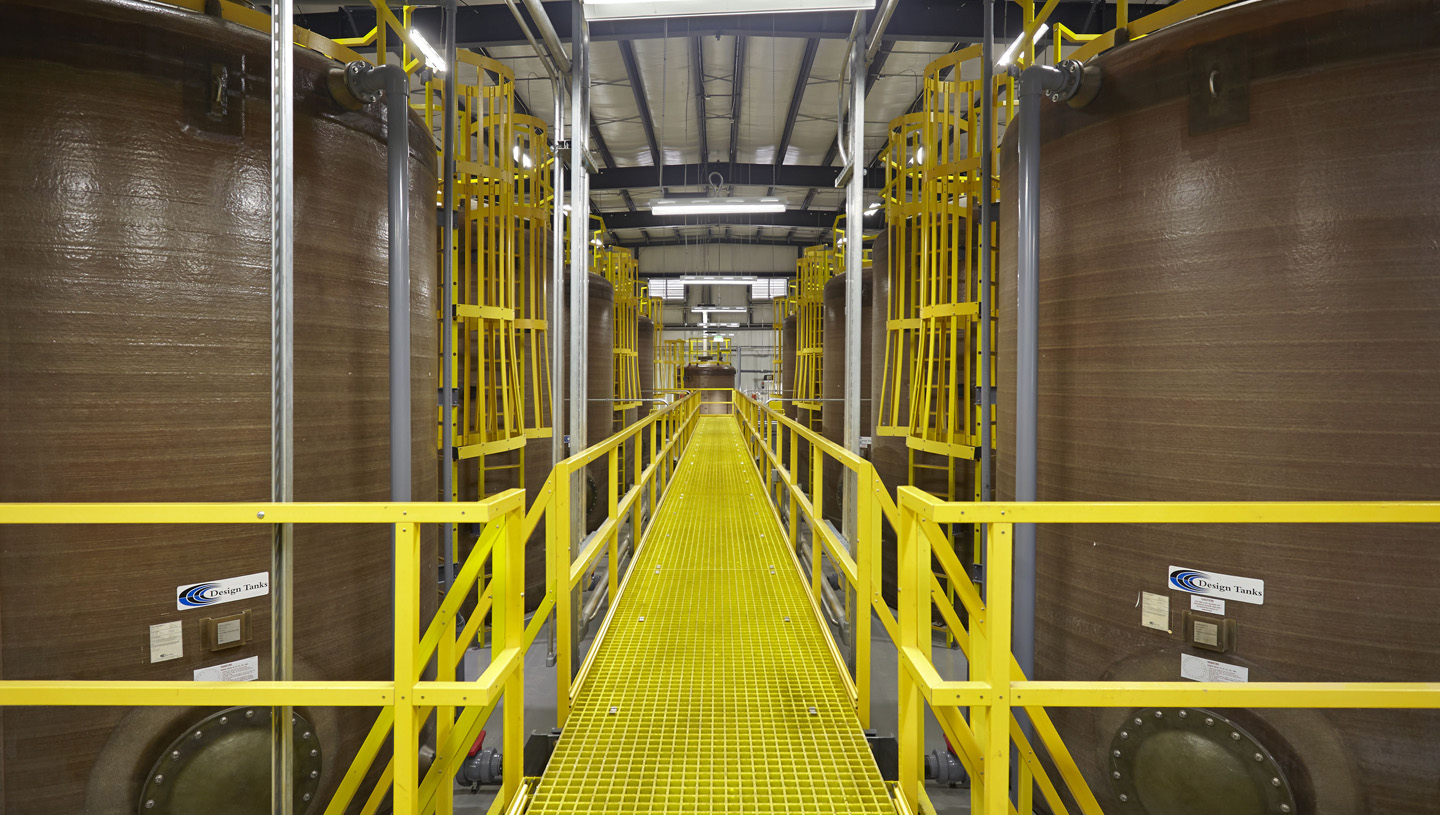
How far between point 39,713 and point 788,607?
4.58 meters

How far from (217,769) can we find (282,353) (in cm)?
222

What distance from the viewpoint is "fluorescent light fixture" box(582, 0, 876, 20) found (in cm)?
432

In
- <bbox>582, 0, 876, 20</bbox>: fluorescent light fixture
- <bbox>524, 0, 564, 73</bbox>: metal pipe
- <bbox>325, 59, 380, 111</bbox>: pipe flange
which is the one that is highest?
<bbox>524, 0, 564, 73</bbox>: metal pipe

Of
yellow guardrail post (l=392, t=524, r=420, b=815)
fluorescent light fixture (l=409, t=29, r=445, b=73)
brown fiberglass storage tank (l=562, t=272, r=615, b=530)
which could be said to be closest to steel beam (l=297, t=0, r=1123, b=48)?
fluorescent light fixture (l=409, t=29, r=445, b=73)

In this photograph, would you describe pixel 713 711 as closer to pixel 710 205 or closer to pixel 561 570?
pixel 561 570

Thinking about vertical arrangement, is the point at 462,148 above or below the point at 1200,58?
above

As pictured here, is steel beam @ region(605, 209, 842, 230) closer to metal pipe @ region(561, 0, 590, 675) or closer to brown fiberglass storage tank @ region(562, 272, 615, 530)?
brown fiberglass storage tank @ region(562, 272, 615, 530)

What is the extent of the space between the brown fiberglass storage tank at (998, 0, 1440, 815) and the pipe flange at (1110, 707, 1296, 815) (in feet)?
0.04

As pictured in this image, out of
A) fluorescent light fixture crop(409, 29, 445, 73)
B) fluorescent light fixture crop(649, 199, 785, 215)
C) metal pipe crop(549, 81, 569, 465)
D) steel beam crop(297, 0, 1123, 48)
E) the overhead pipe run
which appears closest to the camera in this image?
the overhead pipe run

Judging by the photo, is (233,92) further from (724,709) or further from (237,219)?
(724,709)

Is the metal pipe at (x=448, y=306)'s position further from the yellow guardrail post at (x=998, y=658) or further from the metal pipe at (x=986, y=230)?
the yellow guardrail post at (x=998, y=658)

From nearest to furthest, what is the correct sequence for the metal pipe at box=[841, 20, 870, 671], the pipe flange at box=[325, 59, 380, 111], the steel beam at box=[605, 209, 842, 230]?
the pipe flange at box=[325, 59, 380, 111], the metal pipe at box=[841, 20, 870, 671], the steel beam at box=[605, 209, 842, 230]

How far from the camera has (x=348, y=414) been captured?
13.8ft

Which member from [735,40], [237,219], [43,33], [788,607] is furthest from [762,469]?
[43,33]
